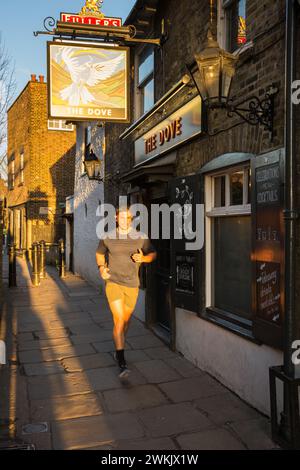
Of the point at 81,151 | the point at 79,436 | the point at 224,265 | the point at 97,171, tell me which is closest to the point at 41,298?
the point at 97,171

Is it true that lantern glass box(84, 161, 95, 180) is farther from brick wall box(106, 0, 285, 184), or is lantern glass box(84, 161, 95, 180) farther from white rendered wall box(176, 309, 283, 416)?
white rendered wall box(176, 309, 283, 416)

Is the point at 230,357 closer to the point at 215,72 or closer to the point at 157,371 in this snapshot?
the point at 157,371

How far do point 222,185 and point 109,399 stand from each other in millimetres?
2645

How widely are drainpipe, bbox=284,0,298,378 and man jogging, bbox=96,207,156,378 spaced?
6.93 feet

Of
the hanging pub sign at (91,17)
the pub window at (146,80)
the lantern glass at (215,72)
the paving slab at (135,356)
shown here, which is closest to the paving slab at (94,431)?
the paving slab at (135,356)

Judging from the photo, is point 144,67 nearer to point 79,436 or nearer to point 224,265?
point 224,265

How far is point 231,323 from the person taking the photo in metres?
4.72

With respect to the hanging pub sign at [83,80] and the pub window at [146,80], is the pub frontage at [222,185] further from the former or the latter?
the hanging pub sign at [83,80]

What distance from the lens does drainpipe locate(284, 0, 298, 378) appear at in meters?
3.34

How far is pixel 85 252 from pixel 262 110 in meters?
11.0

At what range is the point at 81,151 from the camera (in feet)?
49.0

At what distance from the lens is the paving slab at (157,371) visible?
5.07 metres

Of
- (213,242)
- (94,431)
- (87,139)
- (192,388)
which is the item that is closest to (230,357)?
(192,388)

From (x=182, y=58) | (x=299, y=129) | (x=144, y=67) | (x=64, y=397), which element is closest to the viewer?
(x=299, y=129)
